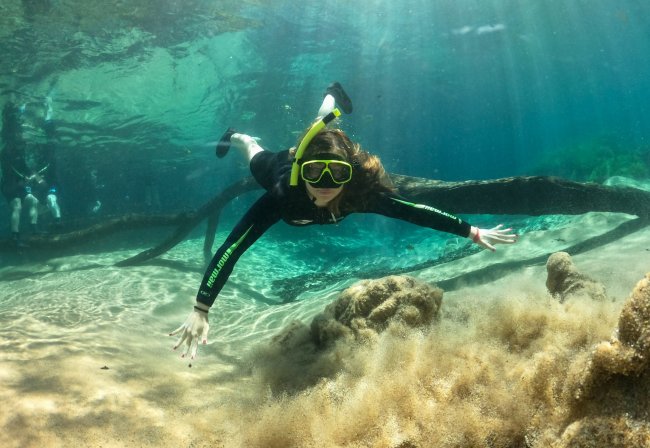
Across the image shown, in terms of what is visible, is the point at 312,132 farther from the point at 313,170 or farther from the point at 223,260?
the point at 223,260

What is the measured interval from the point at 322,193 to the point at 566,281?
106 inches

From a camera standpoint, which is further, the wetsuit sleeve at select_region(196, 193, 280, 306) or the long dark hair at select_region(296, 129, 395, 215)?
the long dark hair at select_region(296, 129, 395, 215)

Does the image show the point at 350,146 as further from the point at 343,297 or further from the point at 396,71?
the point at 396,71

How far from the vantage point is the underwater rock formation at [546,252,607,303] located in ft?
10.7

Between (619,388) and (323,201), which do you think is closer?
(619,388)

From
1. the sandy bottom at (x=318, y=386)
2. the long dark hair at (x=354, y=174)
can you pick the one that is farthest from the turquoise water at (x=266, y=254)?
the long dark hair at (x=354, y=174)

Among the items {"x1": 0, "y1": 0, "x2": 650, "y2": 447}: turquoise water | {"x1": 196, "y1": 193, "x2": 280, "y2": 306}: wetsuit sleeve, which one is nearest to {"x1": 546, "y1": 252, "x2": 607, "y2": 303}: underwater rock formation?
{"x1": 0, "y1": 0, "x2": 650, "y2": 447}: turquoise water

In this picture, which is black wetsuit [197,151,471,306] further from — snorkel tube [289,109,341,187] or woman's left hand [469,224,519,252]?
snorkel tube [289,109,341,187]

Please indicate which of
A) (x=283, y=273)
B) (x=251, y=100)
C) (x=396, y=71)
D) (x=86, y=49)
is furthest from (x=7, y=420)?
(x=396, y=71)

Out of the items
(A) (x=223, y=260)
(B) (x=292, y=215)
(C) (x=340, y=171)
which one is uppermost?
(C) (x=340, y=171)

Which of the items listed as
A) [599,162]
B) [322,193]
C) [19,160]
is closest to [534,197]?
[322,193]

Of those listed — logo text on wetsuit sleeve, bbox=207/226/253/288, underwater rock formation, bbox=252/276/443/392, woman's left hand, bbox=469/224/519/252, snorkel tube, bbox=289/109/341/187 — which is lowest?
underwater rock formation, bbox=252/276/443/392

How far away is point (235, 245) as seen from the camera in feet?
13.0

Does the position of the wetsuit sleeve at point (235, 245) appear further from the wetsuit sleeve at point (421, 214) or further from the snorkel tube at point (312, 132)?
the wetsuit sleeve at point (421, 214)
